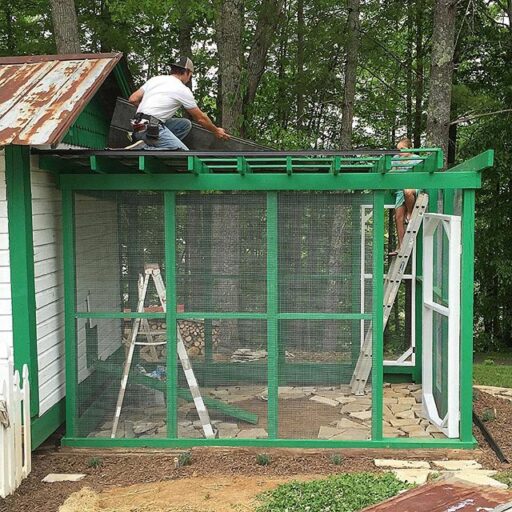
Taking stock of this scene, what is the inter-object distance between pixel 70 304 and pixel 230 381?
1.56m

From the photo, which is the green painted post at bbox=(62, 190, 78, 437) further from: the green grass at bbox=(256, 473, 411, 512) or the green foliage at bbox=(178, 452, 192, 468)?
the green grass at bbox=(256, 473, 411, 512)

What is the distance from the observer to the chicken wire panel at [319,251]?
Answer: 572 cm

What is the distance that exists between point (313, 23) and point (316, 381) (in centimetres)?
1189

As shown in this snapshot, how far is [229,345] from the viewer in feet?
19.0

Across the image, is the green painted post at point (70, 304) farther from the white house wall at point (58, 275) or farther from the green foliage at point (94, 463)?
the green foliage at point (94, 463)

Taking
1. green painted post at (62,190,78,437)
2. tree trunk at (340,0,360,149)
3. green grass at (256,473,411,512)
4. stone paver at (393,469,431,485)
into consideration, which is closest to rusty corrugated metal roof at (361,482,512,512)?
green grass at (256,473,411,512)

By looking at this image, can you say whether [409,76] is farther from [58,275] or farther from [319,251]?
[58,275]

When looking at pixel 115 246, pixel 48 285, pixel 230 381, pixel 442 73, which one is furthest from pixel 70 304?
pixel 442 73

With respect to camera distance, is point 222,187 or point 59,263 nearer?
point 222,187

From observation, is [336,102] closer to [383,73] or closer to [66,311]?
[383,73]

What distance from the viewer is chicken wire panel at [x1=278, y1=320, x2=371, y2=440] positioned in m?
5.75

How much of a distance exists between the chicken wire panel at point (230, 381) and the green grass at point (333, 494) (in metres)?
1.08

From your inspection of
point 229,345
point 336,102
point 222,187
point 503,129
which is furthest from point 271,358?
point 336,102

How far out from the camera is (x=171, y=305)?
582 centimetres
